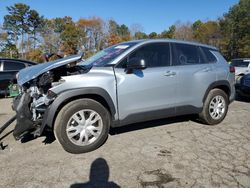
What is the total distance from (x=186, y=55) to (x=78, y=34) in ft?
158

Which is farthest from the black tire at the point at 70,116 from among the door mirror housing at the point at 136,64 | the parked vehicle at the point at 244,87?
the parked vehicle at the point at 244,87

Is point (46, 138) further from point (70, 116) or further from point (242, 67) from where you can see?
point (242, 67)

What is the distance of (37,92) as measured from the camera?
13.7 ft

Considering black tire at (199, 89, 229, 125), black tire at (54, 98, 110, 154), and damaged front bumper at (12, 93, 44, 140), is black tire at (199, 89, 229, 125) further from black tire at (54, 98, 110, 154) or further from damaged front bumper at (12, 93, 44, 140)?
damaged front bumper at (12, 93, 44, 140)

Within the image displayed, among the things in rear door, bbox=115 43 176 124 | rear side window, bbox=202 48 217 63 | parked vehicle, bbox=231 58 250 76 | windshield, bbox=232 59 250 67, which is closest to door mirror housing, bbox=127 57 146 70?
rear door, bbox=115 43 176 124

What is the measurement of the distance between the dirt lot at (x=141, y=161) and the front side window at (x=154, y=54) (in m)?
1.36

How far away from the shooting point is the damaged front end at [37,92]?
12.8ft

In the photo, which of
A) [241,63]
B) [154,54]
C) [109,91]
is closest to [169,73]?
[154,54]

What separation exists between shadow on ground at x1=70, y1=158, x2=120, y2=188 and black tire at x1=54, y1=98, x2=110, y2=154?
0.35m

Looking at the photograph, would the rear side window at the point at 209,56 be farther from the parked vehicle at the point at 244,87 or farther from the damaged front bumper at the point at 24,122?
the damaged front bumper at the point at 24,122

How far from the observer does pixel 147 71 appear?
174 inches

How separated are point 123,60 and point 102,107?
0.88 metres

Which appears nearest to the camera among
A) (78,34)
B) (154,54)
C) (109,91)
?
(109,91)

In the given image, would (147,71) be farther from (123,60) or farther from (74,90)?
(74,90)
